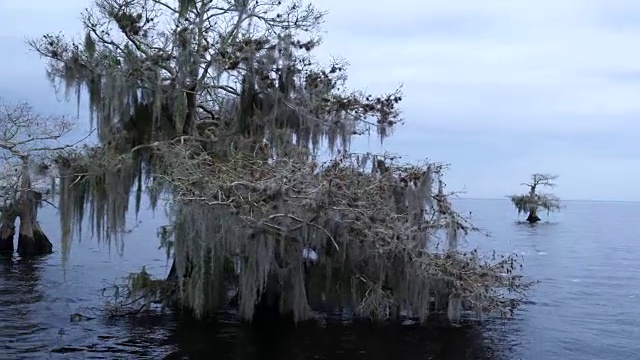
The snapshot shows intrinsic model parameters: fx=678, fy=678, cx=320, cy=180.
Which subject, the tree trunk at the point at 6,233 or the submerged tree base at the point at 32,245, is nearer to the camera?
the submerged tree base at the point at 32,245

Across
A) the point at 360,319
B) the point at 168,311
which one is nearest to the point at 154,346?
the point at 168,311

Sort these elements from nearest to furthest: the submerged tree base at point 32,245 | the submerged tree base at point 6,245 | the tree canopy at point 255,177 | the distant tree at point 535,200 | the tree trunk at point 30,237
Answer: the tree canopy at point 255,177
the tree trunk at point 30,237
the submerged tree base at point 32,245
the submerged tree base at point 6,245
the distant tree at point 535,200

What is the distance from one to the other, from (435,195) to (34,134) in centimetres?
1903

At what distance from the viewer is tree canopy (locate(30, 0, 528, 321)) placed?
1374 cm

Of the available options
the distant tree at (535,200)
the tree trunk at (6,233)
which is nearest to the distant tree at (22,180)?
A: the tree trunk at (6,233)

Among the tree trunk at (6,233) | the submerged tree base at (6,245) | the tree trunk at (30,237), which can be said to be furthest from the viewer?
the submerged tree base at (6,245)

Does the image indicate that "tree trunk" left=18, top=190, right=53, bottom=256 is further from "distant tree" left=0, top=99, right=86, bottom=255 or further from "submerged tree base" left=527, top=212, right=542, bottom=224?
"submerged tree base" left=527, top=212, right=542, bottom=224

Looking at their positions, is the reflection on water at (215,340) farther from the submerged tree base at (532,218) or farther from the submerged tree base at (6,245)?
the submerged tree base at (532,218)

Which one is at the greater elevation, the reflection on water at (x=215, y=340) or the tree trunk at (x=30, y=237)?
the tree trunk at (x=30, y=237)

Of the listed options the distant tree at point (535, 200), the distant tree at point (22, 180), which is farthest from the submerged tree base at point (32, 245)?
the distant tree at point (535, 200)

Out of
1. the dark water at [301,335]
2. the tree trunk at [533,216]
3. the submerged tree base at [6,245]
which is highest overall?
the tree trunk at [533,216]

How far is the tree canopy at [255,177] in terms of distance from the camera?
1374 cm

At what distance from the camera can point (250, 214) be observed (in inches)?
523

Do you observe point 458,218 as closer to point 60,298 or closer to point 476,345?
point 476,345
